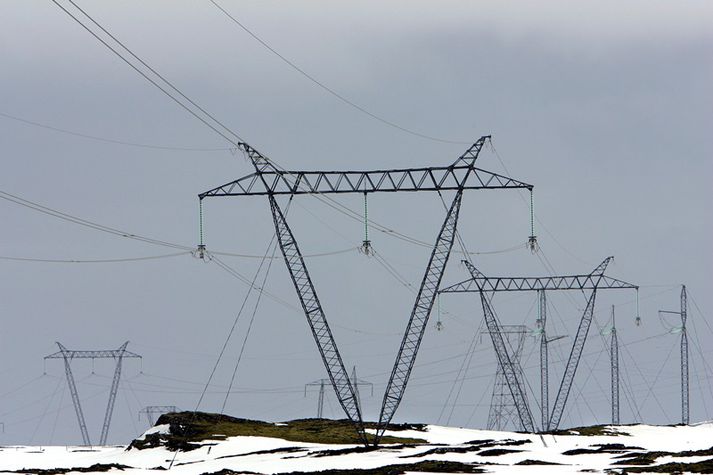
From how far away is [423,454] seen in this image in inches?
3639

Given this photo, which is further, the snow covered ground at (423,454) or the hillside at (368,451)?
the snow covered ground at (423,454)

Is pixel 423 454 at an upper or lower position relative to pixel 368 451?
lower

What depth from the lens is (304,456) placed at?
95.9 m

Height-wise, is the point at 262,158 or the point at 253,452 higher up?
the point at 262,158

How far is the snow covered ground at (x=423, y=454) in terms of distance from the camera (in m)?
84.1

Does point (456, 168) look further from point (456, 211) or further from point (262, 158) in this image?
point (262, 158)

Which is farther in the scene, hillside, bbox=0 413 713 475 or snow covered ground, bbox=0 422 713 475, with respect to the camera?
snow covered ground, bbox=0 422 713 475

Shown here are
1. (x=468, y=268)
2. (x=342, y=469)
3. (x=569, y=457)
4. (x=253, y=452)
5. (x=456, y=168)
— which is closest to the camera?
(x=342, y=469)

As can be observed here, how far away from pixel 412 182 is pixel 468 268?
44.8 m

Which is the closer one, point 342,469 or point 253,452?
point 342,469

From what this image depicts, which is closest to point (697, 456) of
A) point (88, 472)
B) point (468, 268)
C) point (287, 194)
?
point (287, 194)

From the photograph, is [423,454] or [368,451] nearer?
[423,454]

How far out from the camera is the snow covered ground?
8412 centimetres

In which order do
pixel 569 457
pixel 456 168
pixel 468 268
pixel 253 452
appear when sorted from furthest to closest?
1. pixel 468 268
2. pixel 253 452
3. pixel 456 168
4. pixel 569 457
